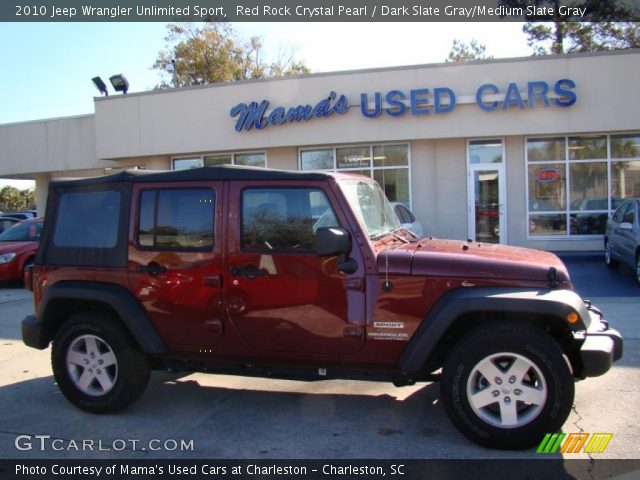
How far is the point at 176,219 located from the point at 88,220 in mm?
863

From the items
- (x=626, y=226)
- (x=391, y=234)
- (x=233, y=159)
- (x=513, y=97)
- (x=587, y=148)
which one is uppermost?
(x=513, y=97)

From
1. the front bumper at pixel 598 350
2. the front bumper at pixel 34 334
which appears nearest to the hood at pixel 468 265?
the front bumper at pixel 598 350

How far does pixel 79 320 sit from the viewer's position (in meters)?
4.64

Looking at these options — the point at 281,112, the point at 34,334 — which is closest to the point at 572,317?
the point at 34,334

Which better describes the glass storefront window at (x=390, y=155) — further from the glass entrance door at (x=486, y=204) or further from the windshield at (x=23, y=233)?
the windshield at (x=23, y=233)

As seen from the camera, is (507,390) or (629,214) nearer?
(507,390)

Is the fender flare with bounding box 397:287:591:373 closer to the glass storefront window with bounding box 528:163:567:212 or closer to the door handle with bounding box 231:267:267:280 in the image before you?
Answer: the door handle with bounding box 231:267:267:280

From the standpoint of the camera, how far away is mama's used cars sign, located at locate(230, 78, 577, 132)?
542 inches

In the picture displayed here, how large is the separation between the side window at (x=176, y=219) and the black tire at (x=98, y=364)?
30.9 inches

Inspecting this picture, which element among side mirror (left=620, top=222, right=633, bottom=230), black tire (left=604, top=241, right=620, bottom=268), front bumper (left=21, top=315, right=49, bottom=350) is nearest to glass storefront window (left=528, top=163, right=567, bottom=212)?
black tire (left=604, top=241, right=620, bottom=268)

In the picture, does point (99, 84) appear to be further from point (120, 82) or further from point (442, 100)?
point (442, 100)

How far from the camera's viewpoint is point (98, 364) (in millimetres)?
4637

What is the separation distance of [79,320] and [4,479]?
4.47 feet

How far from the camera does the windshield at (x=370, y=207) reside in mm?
4180
